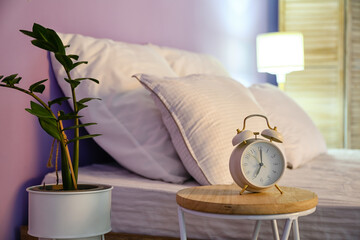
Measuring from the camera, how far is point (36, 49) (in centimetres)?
174

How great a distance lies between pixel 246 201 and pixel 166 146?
65 cm

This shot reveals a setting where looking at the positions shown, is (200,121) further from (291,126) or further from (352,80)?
(352,80)

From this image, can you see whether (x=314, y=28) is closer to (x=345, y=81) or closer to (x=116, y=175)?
(x=345, y=81)

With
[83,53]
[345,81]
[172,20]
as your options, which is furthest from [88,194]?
[345,81]

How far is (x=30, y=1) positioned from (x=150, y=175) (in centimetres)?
67

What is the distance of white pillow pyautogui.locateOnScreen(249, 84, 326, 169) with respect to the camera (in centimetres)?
222

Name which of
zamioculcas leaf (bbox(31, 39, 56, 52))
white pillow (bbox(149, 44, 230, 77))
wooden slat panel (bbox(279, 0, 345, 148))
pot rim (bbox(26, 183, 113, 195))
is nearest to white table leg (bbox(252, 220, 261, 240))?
pot rim (bbox(26, 183, 113, 195))

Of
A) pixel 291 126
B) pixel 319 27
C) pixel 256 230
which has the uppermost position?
pixel 319 27

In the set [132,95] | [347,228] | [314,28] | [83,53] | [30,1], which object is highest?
[314,28]

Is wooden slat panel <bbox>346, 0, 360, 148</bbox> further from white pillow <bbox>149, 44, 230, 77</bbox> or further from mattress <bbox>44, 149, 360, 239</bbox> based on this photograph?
mattress <bbox>44, 149, 360, 239</bbox>

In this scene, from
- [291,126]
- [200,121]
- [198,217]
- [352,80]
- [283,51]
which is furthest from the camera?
[352,80]

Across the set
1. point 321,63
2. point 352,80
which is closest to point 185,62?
point 321,63

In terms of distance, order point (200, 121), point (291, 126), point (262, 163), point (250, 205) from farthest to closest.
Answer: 1. point (291, 126)
2. point (200, 121)
3. point (262, 163)
4. point (250, 205)

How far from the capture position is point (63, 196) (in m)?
1.29
